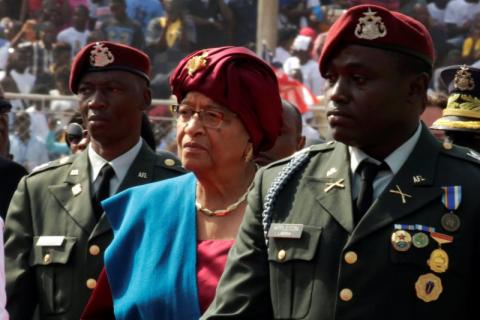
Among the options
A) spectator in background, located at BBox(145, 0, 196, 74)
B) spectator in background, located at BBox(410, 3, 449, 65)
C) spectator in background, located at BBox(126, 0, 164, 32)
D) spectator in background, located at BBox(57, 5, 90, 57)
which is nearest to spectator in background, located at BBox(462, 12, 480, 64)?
spectator in background, located at BBox(410, 3, 449, 65)

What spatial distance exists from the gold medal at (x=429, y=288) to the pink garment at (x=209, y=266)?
4.12 feet

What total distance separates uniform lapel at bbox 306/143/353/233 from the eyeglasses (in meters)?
0.91

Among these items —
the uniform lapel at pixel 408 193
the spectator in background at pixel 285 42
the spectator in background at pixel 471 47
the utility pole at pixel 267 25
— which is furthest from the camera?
the spectator in background at pixel 285 42

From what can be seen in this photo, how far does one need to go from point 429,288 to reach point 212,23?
13.6 meters

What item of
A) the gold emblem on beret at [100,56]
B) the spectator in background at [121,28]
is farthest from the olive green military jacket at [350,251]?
the spectator in background at [121,28]

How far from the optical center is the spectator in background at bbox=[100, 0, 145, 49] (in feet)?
56.2

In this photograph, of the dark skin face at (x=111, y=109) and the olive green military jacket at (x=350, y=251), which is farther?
the dark skin face at (x=111, y=109)

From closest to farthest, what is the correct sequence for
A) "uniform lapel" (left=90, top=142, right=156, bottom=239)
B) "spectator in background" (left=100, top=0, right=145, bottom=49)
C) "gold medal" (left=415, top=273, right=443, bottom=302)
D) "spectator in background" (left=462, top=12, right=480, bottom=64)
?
"gold medal" (left=415, top=273, right=443, bottom=302), "uniform lapel" (left=90, top=142, right=156, bottom=239), "spectator in background" (left=462, top=12, right=480, bottom=64), "spectator in background" (left=100, top=0, right=145, bottom=49)

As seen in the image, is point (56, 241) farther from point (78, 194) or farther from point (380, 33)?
point (380, 33)

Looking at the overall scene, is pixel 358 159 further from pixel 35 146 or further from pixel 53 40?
pixel 53 40

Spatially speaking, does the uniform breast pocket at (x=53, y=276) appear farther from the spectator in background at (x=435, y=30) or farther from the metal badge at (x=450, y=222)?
the spectator in background at (x=435, y=30)

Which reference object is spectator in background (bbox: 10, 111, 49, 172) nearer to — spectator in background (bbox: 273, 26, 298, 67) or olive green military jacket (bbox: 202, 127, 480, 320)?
spectator in background (bbox: 273, 26, 298, 67)

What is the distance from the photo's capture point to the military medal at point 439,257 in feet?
12.8

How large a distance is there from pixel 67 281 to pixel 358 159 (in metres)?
2.44
